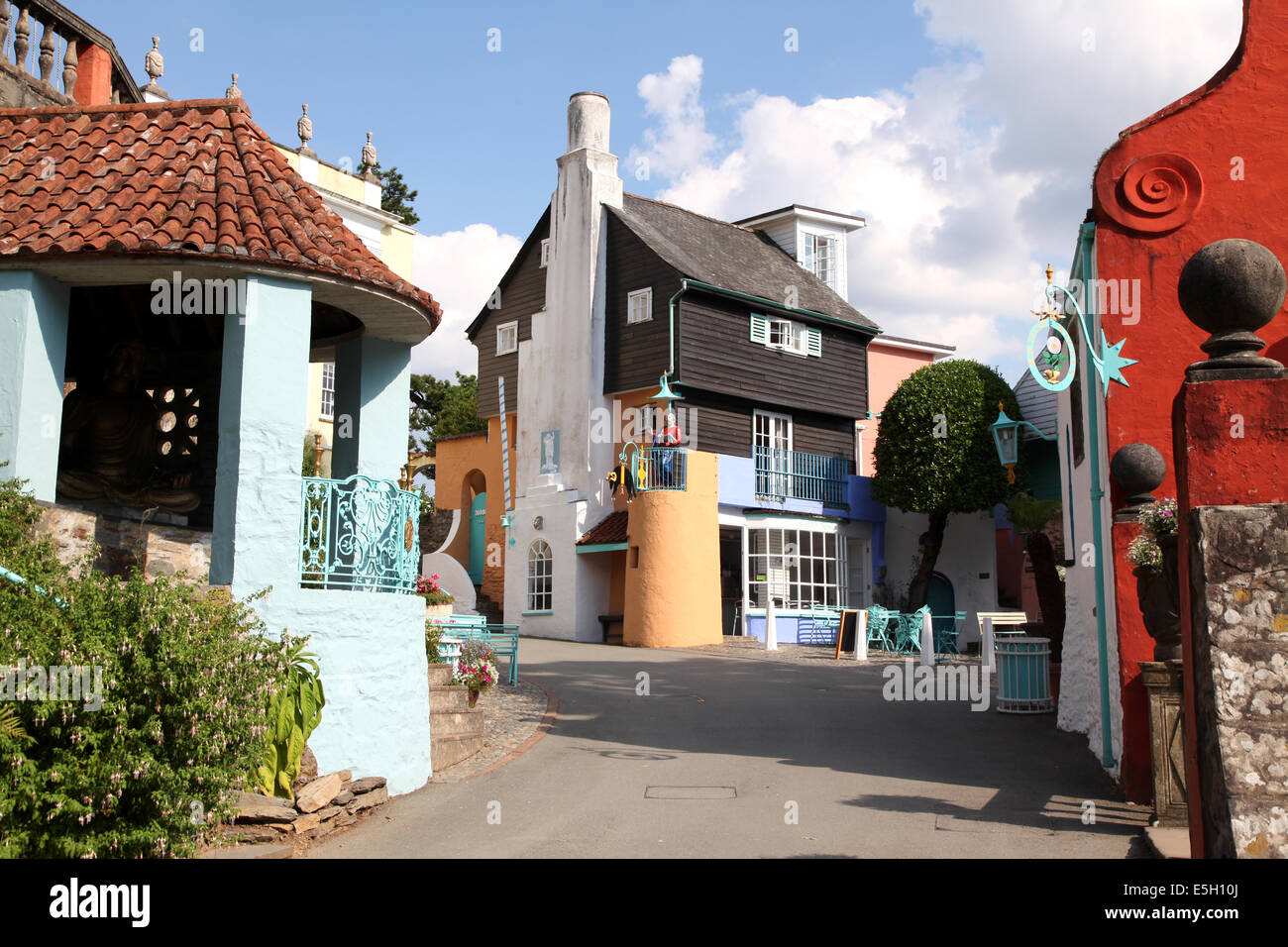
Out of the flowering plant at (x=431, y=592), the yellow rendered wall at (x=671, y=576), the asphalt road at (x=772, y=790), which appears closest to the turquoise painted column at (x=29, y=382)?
the asphalt road at (x=772, y=790)

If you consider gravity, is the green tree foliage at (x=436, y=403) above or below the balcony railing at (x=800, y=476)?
above

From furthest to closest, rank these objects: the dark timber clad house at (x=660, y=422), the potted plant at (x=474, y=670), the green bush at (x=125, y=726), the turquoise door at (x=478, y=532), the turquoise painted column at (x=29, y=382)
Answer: the turquoise door at (x=478, y=532)
the dark timber clad house at (x=660, y=422)
the potted plant at (x=474, y=670)
the turquoise painted column at (x=29, y=382)
the green bush at (x=125, y=726)

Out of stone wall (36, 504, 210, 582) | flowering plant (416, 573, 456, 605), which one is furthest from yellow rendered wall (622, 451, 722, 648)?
stone wall (36, 504, 210, 582)

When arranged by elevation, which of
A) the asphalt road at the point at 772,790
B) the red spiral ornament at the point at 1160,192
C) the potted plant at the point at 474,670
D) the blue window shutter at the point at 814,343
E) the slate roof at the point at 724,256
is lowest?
the asphalt road at the point at 772,790

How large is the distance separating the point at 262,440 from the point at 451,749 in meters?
3.75

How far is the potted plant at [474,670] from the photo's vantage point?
1300 cm

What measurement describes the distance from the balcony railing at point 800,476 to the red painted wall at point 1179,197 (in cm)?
1788

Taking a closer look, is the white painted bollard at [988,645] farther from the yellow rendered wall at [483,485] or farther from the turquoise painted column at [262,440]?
the yellow rendered wall at [483,485]

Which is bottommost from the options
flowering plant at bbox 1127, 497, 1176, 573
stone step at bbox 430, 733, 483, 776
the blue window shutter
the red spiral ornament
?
stone step at bbox 430, 733, 483, 776

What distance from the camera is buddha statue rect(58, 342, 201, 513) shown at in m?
11.3

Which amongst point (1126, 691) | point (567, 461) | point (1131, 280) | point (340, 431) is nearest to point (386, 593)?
A: point (340, 431)

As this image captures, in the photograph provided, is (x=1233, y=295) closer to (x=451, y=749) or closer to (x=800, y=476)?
(x=451, y=749)

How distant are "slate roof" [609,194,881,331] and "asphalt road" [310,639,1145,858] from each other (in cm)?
1466

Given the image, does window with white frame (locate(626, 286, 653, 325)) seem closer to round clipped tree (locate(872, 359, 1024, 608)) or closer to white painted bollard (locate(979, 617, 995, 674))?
round clipped tree (locate(872, 359, 1024, 608))
